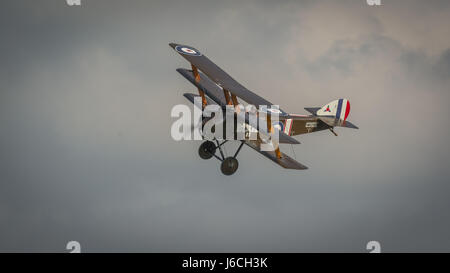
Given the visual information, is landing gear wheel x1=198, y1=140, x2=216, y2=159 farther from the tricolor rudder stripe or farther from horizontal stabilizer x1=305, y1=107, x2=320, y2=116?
the tricolor rudder stripe

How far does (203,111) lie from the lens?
2430cm

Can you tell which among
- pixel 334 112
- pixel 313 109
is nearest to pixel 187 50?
pixel 313 109

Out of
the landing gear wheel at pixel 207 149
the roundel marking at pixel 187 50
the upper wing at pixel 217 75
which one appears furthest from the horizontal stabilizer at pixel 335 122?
the roundel marking at pixel 187 50

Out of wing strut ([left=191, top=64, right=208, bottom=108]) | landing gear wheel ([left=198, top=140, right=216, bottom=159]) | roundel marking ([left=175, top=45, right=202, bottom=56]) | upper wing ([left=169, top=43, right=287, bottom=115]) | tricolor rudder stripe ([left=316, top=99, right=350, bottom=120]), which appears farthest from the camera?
tricolor rudder stripe ([left=316, top=99, right=350, bottom=120])

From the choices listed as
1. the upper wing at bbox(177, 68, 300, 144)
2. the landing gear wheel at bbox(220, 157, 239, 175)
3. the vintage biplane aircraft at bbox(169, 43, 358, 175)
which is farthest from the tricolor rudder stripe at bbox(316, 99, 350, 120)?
the landing gear wheel at bbox(220, 157, 239, 175)

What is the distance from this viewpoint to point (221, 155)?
23.1 m

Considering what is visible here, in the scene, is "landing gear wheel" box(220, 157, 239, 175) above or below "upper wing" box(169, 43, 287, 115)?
below

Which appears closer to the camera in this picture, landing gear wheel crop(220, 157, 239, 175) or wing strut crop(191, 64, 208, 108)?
landing gear wheel crop(220, 157, 239, 175)

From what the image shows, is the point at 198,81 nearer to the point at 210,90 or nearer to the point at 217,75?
the point at 210,90

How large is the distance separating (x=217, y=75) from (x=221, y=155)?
10.7ft

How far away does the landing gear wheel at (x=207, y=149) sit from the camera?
24188 mm

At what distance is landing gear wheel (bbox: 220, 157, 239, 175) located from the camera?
73.6ft

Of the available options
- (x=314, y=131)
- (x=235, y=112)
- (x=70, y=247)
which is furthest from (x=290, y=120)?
(x=70, y=247)

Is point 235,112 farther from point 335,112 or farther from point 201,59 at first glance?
point 335,112
